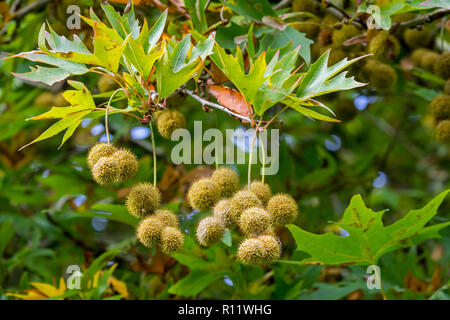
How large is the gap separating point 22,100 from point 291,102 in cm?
232

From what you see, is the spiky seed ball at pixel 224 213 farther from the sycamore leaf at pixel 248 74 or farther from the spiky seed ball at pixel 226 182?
the sycamore leaf at pixel 248 74

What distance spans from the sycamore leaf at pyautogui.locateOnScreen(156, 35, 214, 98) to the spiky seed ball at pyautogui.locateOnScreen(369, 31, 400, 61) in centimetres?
93

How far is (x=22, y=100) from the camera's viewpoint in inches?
135

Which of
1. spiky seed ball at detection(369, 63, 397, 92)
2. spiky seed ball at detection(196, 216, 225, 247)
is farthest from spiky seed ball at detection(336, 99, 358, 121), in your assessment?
spiky seed ball at detection(196, 216, 225, 247)

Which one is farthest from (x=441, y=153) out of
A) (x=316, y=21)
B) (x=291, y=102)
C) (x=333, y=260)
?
(x=291, y=102)

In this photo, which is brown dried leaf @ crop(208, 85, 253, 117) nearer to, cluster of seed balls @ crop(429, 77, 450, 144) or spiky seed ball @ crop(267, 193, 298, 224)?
spiky seed ball @ crop(267, 193, 298, 224)

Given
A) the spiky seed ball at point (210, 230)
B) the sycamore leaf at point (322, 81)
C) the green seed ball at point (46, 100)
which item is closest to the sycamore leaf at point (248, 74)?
the sycamore leaf at point (322, 81)

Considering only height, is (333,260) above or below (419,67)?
below

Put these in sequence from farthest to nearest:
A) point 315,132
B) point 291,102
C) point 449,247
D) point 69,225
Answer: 1. point 315,132
2. point 69,225
3. point 449,247
4. point 291,102

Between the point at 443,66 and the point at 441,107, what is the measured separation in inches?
10.6

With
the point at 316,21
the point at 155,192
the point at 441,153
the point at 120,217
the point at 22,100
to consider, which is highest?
the point at 441,153

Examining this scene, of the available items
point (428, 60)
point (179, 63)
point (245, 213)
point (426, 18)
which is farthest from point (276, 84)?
point (428, 60)

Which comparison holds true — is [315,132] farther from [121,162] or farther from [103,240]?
[121,162]

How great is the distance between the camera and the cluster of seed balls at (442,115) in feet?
7.28
